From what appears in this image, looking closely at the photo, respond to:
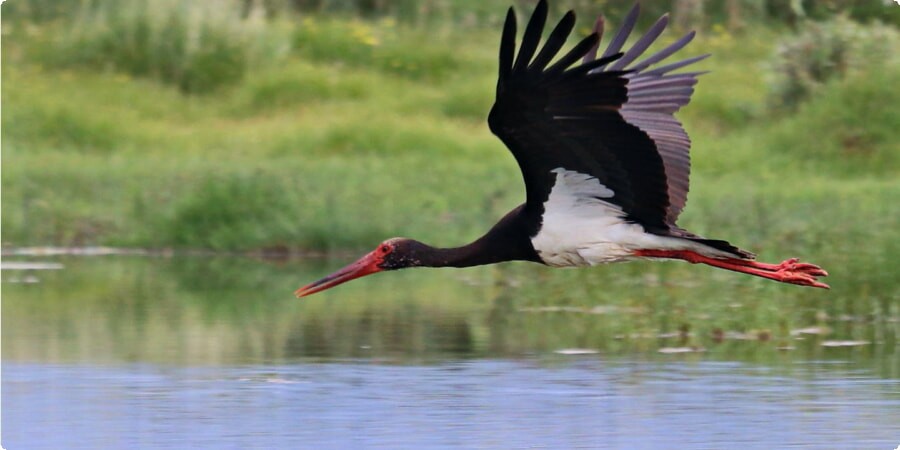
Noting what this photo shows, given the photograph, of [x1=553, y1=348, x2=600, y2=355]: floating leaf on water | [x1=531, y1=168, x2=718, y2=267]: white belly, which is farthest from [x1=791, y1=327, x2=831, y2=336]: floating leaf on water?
[x1=531, y1=168, x2=718, y2=267]: white belly

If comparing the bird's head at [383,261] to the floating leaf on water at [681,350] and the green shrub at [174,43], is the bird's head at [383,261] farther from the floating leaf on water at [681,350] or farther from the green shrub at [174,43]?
the green shrub at [174,43]

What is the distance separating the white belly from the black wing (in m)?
0.05

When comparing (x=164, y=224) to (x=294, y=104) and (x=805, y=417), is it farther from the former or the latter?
(x=805, y=417)

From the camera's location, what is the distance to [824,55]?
15930 millimetres

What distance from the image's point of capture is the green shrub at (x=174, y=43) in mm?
18062

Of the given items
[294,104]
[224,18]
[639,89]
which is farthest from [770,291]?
[224,18]

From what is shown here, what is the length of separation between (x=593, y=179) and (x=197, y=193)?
20.5ft

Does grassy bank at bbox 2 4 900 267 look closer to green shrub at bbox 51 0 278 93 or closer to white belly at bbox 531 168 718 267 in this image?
green shrub at bbox 51 0 278 93

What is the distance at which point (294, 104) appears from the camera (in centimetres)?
1736

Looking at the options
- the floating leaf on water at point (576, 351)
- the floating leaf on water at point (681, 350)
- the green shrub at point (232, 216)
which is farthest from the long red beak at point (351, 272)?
the green shrub at point (232, 216)

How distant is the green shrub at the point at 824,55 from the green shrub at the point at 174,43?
17.2ft

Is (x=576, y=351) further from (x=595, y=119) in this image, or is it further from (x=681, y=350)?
(x=595, y=119)

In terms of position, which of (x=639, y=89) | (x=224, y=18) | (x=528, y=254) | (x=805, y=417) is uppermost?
(x=224, y=18)

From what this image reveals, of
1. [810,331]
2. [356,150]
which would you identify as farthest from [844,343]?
[356,150]
